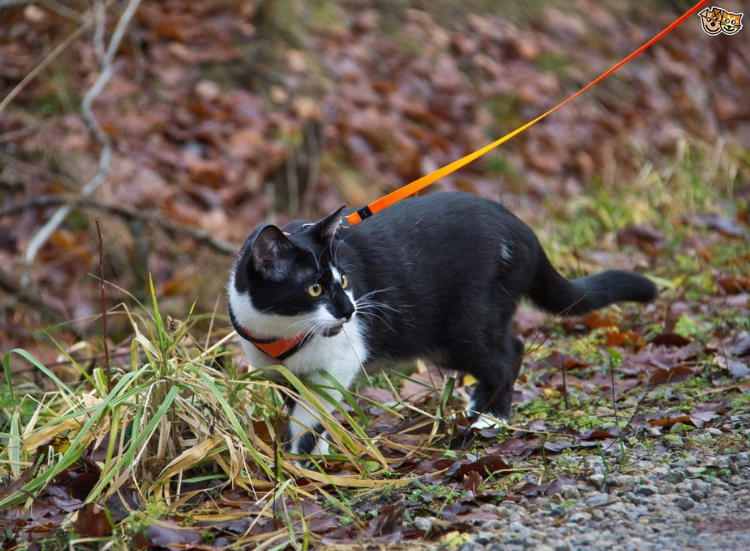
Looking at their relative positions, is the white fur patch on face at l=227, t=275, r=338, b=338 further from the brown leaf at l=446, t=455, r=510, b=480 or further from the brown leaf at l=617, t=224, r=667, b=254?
the brown leaf at l=617, t=224, r=667, b=254

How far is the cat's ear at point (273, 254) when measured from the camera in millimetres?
2621

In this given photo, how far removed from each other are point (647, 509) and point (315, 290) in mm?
1220

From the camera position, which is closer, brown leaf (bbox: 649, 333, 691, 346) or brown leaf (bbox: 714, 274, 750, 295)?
brown leaf (bbox: 649, 333, 691, 346)

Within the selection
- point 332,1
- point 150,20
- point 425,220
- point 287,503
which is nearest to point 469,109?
point 332,1

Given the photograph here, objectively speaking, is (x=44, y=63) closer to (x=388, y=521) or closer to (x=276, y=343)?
(x=276, y=343)

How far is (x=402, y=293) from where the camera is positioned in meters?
3.05

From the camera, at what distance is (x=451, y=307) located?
312cm

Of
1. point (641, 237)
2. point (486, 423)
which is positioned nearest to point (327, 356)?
point (486, 423)

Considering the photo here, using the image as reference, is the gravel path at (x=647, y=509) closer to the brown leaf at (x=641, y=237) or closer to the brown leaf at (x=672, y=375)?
the brown leaf at (x=672, y=375)

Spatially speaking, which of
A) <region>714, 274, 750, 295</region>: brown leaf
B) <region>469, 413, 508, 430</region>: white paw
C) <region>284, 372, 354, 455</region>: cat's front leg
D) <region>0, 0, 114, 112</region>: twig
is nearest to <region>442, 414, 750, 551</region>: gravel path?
<region>469, 413, 508, 430</region>: white paw

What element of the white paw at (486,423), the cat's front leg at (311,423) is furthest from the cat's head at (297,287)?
the white paw at (486,423)

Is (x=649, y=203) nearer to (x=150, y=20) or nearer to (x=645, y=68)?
(x=645, y=68)

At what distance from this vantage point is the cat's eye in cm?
275

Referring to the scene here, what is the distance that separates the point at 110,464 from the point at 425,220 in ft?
4.59
